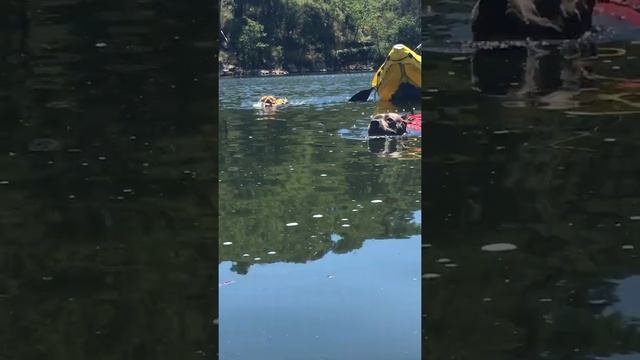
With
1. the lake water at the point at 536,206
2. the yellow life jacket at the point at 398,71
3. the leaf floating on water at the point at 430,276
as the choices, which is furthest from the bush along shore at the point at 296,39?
the leaf floating on water at the point at 430,276

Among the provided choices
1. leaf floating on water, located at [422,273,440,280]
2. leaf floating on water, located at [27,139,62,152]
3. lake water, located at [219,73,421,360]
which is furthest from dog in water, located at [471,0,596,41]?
lake water, located at [219,73,421,360]

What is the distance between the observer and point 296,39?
6606 cm

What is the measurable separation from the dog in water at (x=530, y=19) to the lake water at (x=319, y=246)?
3287mm

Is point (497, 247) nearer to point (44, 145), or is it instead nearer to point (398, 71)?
point (44, 145)

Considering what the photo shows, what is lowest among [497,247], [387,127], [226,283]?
[226,283]

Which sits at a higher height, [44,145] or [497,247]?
[44,145]

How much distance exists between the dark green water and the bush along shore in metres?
59.3

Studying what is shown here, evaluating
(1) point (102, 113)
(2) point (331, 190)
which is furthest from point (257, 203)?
(1) point (102, 113)

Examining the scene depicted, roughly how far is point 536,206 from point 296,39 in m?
64.7

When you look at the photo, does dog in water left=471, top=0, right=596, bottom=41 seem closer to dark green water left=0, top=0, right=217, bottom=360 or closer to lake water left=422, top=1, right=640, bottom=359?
lake water left=422, top=1, right=640, bottom=359

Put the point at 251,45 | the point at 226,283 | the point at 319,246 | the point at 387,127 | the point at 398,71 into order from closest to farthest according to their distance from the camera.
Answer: the point at 226,283 → the point at 319,246 → the point at 387,127 → the point at 398,71 → the point at 251,45

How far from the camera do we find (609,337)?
278 centimetres

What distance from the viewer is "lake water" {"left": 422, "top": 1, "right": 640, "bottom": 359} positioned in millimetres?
2795

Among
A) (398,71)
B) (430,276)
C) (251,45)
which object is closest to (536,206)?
(430,276)
